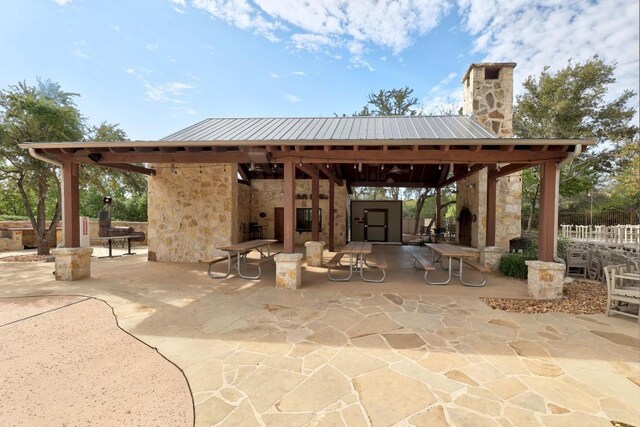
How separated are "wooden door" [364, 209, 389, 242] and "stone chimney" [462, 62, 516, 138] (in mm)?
7015

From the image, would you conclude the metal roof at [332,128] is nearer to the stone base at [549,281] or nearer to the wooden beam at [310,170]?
the wooden beam at [310,170]

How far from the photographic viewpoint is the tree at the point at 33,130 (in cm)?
845

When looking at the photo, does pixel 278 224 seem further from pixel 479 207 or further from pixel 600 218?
pixel 600 218

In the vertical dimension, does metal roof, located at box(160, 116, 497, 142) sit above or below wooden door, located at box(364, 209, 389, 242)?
above

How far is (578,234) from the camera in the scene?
1326 centimetres

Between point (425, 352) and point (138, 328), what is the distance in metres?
3.42

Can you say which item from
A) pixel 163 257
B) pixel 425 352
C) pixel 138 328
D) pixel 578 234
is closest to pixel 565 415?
pixel 425 352

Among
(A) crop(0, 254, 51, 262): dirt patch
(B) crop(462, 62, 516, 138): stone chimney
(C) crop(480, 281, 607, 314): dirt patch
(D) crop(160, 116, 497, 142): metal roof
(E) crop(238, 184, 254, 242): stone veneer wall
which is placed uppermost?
(B) crop(462, 62, 516, 138): stone chimney

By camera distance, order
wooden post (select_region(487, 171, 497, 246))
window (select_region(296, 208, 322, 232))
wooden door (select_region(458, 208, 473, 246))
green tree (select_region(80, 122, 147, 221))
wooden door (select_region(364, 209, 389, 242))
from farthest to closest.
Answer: wooden door (select_region(364, 209, 389, 242)), window (select_region(296, 208, 322, 232)), green tree (select_region(80, 122, 147, 221)), wooden door (select_region(458, 208, 473, 246)), wooden post (select_region(487, 171, 497, 246))

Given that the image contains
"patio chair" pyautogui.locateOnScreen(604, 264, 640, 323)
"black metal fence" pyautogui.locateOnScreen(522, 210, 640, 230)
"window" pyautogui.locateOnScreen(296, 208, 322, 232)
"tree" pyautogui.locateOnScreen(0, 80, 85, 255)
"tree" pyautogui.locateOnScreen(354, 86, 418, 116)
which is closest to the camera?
"patio chair" pyautogui.locateOnScreen(604, 264, 640, 323)

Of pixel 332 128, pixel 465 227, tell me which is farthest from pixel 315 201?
pixel 465 227

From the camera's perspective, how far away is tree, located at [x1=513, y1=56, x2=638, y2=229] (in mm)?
15906

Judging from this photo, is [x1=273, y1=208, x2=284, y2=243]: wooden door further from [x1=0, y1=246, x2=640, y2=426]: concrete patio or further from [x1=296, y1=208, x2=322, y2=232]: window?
[x1=0, y1=246, x2=640, y2=426]: concrete patio

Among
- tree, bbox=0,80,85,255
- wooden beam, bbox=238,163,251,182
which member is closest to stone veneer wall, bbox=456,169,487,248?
wooden beam, bbox=238,163,251,182
